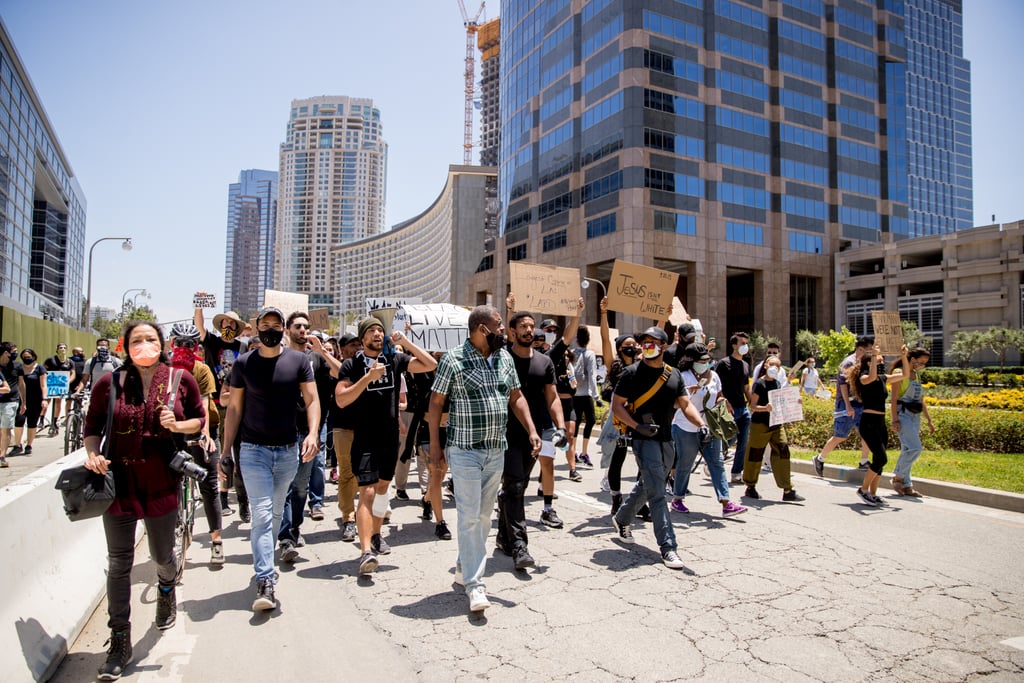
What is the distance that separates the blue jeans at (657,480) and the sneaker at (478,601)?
73.3 inches

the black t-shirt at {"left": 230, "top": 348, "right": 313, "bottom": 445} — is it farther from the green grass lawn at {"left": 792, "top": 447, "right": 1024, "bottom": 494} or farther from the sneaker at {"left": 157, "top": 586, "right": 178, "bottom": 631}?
the green grass lawn at {"left": 792, "top": 447, "right": 1024, "bottom": 494}

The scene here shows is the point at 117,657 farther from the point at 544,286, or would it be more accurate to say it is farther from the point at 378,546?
the point at 544,286

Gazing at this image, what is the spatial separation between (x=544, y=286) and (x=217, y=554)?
6153 mm

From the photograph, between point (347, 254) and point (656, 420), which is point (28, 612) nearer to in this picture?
point (656, 420)

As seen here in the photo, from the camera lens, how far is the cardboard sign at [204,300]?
27.7ft

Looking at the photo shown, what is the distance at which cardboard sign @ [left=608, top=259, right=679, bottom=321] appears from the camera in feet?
30.5

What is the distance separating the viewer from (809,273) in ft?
191

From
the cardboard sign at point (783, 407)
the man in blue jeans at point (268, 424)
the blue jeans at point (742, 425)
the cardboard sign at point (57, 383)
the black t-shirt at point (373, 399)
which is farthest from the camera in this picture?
the cardboard sign at point (57, 383)

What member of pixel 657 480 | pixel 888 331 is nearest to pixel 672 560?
pixel 657 480

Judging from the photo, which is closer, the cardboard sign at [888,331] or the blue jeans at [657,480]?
the blue jeans at [657,480]

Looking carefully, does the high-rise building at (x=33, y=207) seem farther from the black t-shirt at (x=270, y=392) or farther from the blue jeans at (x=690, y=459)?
the blue jeans at (x=690, y=459)

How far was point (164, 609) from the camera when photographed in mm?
4004

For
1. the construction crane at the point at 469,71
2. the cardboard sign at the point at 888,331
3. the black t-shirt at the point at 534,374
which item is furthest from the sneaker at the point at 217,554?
the construction crane at the point at 469,71

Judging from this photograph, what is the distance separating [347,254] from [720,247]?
151 meters
